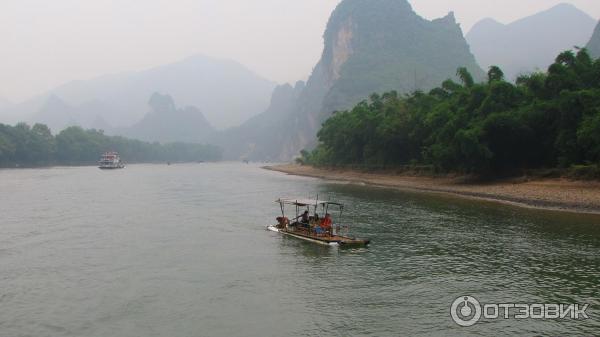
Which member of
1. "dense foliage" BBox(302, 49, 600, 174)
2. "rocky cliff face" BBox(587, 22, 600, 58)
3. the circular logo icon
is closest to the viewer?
the circular logo icon

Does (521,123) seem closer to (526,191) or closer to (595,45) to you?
(526,191)

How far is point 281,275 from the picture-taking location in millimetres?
23250

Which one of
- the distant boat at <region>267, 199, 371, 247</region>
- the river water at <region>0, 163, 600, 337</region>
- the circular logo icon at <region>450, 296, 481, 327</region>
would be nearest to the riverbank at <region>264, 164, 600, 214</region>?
the river water at <region>0, 163, 600, 337</region>

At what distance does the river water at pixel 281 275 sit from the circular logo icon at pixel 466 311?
0.33 metres

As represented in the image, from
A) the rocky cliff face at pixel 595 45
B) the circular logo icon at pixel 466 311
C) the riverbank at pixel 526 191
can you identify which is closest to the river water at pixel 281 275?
the circular logo icon at pixel 466 311

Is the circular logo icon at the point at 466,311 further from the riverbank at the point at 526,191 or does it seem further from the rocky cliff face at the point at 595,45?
the rocky cliff face at the point at 595,45

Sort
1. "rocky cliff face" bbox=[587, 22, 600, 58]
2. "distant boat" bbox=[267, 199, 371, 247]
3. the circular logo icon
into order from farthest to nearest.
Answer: "rocky cliff face" bbox=[587, 22, 600, 58] → "distant boat" bbox=[267, 199, 371, 247] → the circular logo icon

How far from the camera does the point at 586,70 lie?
57312 mm

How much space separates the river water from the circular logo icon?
1.07 feet

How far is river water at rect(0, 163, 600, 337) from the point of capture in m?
16.9

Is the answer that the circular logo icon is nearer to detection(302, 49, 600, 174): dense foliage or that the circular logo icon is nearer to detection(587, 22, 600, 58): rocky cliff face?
detection(302, 49, 600, 174): dense foliage

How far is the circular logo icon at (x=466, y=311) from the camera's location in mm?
17125

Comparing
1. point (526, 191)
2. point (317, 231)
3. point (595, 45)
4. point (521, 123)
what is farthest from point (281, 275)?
point (595, 45)

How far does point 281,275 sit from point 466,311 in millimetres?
8749
